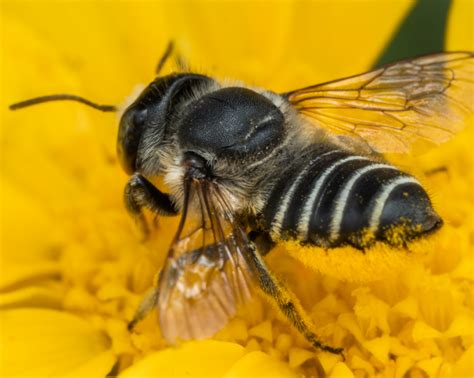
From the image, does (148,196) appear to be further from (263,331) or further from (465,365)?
(465,365)

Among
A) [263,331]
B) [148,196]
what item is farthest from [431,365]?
[148,196]

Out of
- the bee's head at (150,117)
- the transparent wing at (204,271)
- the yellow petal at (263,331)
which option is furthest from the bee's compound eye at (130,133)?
the yellow petal at (263,331)

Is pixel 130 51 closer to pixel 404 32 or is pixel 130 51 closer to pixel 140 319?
pixel 404 32

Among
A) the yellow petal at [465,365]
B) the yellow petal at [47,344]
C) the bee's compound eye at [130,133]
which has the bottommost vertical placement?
the yellow petal at [465,365]

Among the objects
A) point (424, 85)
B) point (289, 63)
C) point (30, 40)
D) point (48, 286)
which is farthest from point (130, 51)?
point (424, 85)

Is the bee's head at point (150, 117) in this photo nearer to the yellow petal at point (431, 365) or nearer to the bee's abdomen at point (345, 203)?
the bee's abdomen at point (345, 203)

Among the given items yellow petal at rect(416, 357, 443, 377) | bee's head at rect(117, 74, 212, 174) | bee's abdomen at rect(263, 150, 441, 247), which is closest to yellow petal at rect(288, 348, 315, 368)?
yellow petal at rect(416, 357, 443, 377)

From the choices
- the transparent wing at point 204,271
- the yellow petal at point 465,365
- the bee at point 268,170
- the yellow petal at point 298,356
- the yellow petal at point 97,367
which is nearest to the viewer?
the transparent wing at point 204,271
